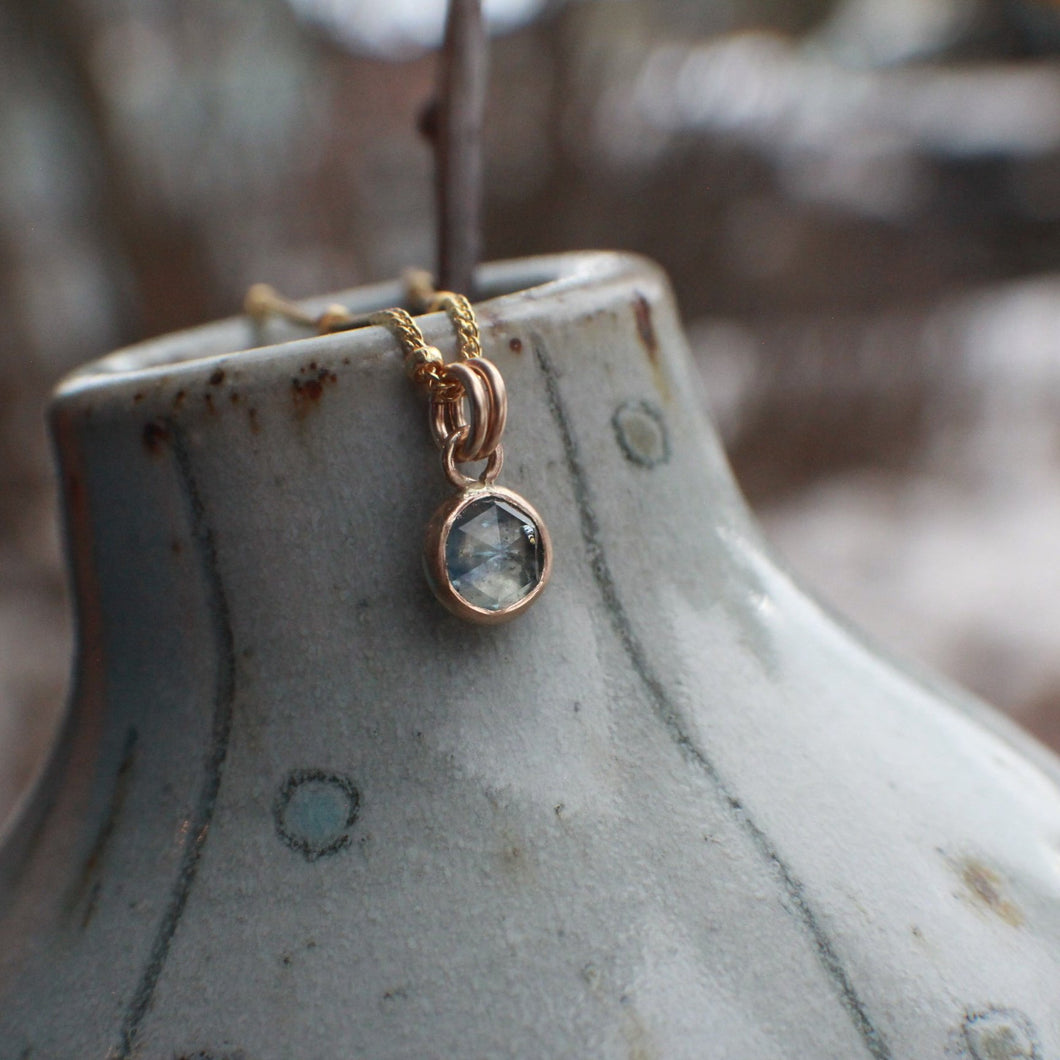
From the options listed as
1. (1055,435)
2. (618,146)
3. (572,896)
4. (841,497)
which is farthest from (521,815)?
(1055,435)

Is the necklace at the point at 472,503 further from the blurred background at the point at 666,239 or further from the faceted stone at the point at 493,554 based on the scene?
the blurred background at the point at 666,239

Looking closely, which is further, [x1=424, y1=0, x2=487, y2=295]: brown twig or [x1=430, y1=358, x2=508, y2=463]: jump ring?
[x1=424, y1=0, x2=487, y2=295]: brown twig

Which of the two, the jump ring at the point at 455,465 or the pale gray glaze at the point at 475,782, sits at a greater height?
the jump ring at the point at 455,465

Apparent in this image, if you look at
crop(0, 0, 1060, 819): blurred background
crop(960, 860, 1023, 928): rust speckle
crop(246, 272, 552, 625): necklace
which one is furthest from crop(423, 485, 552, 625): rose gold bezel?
crop(0, 0, 1060, 819): blurred background

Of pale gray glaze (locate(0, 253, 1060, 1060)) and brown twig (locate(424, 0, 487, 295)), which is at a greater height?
brown twig (locate(424, 0, 487, 295))

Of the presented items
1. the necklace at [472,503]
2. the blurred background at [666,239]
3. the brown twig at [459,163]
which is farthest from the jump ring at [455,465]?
the blurred background at [666,239]

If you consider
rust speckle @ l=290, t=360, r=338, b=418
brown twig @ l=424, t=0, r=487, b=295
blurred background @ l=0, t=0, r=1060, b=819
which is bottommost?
blurred background @ l=0, t=0, r=1060, b=819

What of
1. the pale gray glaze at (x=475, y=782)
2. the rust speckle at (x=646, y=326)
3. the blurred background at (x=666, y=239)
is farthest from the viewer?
the blurred background at (x=666, y=239)

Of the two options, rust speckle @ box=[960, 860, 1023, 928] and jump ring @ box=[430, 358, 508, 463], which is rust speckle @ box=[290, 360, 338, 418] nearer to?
jump ring @ box=[430, 358, 508, 463]
